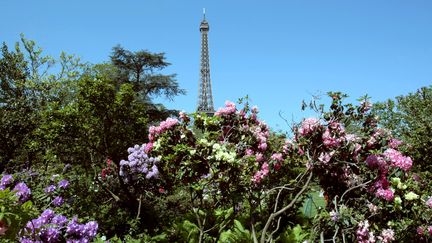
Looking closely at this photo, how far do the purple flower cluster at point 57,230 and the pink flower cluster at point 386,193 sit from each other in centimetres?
390

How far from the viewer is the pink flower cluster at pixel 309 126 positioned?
18.9 feet

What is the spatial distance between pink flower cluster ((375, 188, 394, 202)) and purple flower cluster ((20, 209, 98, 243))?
390 centimetres

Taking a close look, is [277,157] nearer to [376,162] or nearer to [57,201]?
[376,162]

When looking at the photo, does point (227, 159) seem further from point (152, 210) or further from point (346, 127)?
point (152, 210)

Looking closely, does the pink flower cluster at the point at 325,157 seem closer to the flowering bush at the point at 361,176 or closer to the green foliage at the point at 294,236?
the flowering bush at the point at 361,176

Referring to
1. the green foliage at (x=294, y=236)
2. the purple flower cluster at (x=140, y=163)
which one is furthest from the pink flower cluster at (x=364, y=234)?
the purple flower cluster at (x=140, y=163)

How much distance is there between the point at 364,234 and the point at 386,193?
2.35 feet

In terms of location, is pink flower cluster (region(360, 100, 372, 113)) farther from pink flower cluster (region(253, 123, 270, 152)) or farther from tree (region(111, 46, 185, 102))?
tree (region(111, 46, 185, 102))

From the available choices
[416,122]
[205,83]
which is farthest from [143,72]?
[205,83]

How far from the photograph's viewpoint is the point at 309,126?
578 centimetres

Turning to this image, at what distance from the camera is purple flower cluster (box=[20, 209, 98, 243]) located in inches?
187

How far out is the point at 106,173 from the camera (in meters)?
11.1

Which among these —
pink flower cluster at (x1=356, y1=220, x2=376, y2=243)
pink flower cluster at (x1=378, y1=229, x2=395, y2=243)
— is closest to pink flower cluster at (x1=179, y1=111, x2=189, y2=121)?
pink flower cluster at (x1=356, y1=220, x2=376, y2=243)

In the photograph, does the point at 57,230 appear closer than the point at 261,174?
Yes
